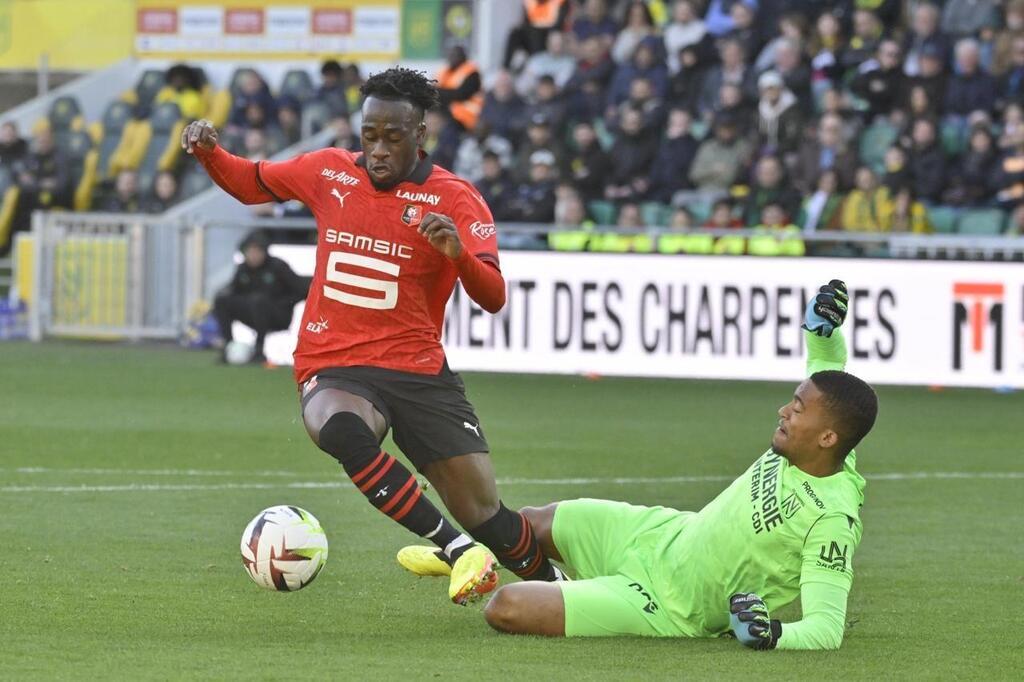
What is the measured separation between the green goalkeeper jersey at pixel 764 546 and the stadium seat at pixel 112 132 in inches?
864

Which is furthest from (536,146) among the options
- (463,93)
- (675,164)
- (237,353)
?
(237,353)

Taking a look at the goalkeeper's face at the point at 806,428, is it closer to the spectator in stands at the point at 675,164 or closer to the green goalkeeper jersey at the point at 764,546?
the green goalkeeper jersey at the point at 764,546

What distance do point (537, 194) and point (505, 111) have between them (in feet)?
8.10

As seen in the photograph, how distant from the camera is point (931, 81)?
21.0 meters

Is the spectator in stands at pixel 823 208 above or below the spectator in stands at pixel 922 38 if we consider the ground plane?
below

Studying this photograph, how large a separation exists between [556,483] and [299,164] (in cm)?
411

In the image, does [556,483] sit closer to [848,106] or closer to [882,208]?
[882,208]

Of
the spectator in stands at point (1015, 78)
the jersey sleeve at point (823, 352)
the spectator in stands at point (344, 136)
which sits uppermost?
the spectator in stands at point (1015, 78)

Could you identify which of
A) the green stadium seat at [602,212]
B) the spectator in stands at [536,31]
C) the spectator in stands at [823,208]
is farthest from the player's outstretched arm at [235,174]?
the spectator in stands at [536,31]

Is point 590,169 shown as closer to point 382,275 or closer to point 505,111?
point 505,111

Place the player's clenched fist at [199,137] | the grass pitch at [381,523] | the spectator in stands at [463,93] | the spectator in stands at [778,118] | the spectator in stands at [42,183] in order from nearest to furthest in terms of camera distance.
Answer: the grass pitch at [381,523]
the player's clenched fist at [199,137]
the spectator in stands at [778,118]
the spectator in stands at [463,93]
the spectator in stands at [42,183]

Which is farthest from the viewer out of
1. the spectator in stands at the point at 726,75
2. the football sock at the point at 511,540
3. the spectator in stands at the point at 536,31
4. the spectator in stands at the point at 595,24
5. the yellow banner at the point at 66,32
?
the yellow banner at the point at 66,32

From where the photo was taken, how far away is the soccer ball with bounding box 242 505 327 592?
7.16 metres

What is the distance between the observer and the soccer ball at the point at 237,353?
20.4m
